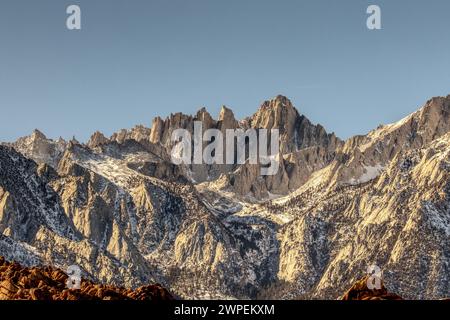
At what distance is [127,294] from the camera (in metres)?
52.1

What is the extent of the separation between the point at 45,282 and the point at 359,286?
591 inches
